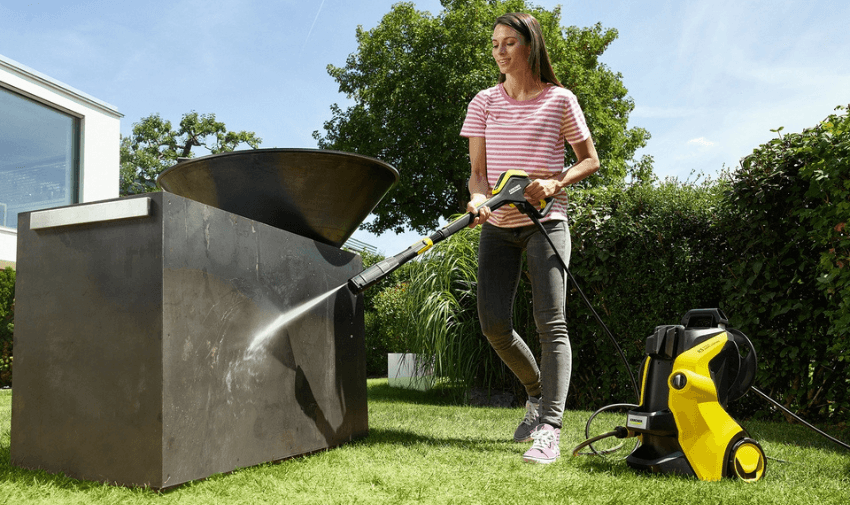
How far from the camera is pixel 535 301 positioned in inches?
91.7

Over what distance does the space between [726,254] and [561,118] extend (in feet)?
6.28

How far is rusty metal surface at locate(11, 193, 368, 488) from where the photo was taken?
1.48m

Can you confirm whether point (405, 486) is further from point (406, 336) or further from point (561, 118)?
point (406, 336)

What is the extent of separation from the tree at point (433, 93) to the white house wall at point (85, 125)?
572 cm

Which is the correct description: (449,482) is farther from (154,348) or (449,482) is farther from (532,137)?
(532,137)

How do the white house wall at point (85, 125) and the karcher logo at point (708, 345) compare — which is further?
the white house wall at point (85, 125)

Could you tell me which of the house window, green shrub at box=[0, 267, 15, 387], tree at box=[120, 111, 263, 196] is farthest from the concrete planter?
tree at box=[120, 111, 263, 196]

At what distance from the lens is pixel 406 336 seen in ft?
15.9

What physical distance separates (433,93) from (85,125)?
7.59 metres

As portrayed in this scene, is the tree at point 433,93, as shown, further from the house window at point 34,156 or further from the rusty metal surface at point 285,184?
the rusty metal surface at point 285,184

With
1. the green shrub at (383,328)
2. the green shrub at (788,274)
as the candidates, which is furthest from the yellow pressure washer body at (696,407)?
the green shrub at (383,328)

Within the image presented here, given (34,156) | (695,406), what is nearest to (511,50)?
(695,406)

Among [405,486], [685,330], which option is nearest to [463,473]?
[405,486]

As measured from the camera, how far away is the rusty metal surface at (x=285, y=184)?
1.93 metres
